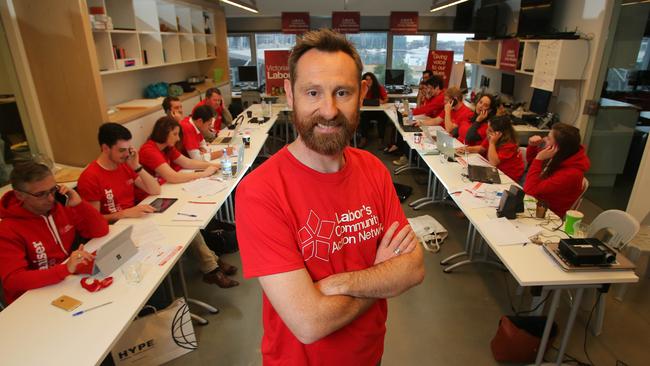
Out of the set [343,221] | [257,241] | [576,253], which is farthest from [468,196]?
[257,241]

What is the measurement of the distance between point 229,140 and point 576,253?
4.11 m

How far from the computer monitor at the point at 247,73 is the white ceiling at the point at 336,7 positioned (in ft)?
4.07

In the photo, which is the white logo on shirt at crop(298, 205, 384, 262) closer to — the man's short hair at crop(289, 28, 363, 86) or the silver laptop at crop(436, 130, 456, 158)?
the man's short hair at crop(289, 28, 363, 86)

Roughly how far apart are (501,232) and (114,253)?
2.41 m

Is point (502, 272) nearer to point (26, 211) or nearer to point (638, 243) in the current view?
point (638, 243)

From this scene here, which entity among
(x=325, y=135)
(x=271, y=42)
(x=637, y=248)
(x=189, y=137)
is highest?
(x=271, y=42)

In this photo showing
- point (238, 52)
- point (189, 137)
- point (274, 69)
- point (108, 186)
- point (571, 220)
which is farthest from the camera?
point (238, 52)

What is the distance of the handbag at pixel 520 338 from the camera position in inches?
89.2

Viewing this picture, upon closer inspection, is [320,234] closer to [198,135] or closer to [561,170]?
[561,170]

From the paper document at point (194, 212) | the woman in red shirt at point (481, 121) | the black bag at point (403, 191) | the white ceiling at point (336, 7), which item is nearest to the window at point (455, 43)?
the white ceiling at point (336, 7)

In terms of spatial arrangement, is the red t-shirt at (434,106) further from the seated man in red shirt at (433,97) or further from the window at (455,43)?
the window at (455,43)

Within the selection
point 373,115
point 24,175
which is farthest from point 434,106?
point 24,175

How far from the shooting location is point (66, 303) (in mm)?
1754

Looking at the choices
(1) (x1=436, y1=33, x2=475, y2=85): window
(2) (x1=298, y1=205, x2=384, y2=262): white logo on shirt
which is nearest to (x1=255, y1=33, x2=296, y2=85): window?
(1) (x1=436, y1=33, x2=475, y2=85): window
